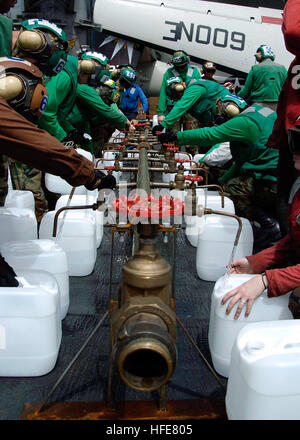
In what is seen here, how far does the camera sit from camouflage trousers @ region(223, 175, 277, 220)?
12.9 feet

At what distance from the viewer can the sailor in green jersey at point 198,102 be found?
207 inches

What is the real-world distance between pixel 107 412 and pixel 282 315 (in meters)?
0.89

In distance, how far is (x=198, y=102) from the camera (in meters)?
5.79

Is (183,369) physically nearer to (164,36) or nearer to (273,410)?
(273,410)

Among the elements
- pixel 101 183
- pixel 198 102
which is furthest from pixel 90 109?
pixel 101 183

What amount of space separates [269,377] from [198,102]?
509 cm

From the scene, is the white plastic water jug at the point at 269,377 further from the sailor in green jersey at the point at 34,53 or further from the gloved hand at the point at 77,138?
the gloved hand at the point at 77,138

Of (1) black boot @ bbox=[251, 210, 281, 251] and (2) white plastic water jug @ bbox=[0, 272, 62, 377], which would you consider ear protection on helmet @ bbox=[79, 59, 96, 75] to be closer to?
(1) black boot @ bbox=[251, 210, 281, 251]

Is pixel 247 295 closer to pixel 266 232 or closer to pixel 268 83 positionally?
pixel 266 232

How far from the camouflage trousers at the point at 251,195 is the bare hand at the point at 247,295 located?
2346 mm

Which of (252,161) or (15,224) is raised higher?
(252,161)

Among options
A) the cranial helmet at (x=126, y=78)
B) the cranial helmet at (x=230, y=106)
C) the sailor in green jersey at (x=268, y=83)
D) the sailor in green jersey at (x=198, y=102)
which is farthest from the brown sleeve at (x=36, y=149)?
the cranial helmet at (x=126, y=78)

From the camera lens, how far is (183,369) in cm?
200

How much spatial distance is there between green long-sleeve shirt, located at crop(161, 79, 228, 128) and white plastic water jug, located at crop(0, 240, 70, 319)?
11.2 ft
